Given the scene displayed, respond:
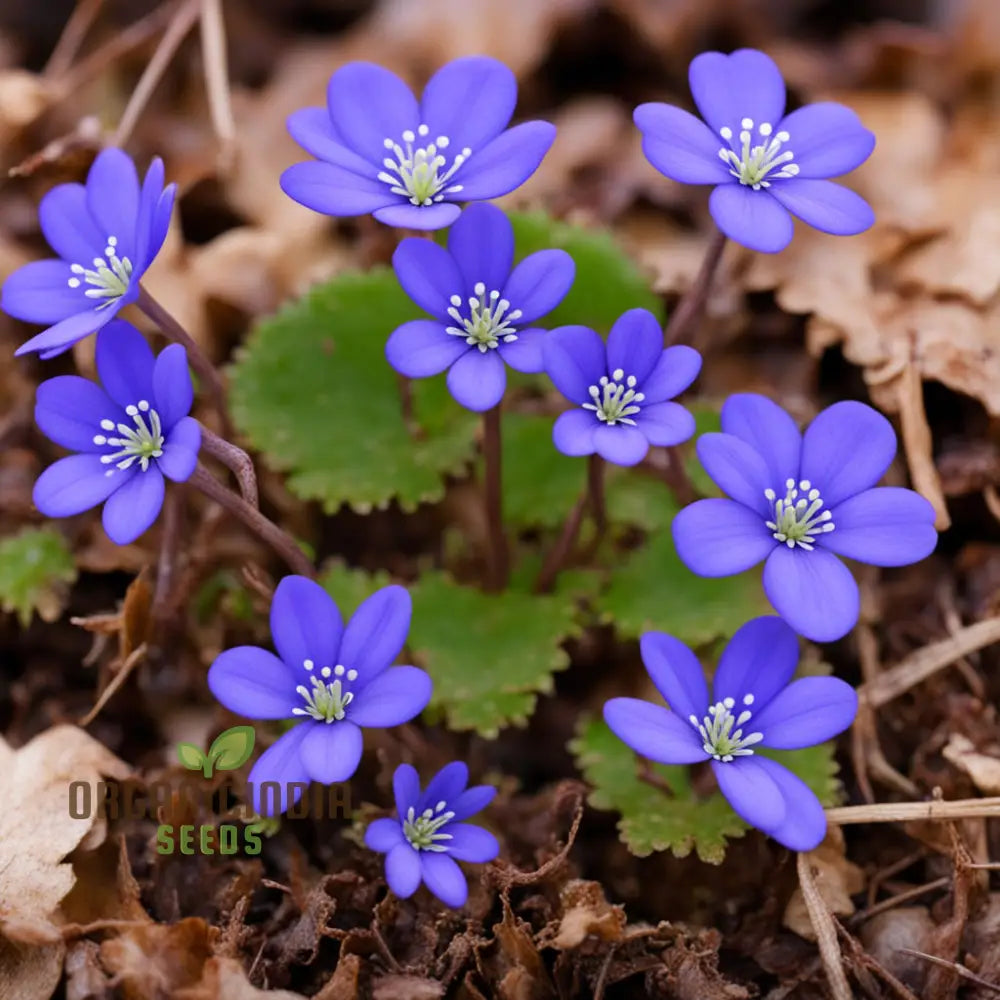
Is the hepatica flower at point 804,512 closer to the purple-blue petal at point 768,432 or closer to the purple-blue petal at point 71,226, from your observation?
the purple-blue petal at point 768,432

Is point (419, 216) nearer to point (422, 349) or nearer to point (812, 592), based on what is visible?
point (422, 349)

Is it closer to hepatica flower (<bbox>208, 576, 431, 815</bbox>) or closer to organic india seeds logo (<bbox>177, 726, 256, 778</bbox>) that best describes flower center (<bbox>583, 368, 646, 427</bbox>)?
hepatica flower (<bbox>208, 576, 431, 815</bbox>)

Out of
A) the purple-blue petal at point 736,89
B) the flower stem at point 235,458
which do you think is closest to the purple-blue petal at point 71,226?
the flower stem at point 235,458

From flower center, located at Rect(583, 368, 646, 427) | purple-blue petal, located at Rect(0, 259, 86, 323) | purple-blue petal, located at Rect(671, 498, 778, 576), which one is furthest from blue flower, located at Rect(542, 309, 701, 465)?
purple-blue petal, located at Rect(0, 259, 86, 323)

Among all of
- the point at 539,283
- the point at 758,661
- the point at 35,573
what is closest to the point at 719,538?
the point at 758,661

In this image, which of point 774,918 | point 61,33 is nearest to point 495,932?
point 774,918

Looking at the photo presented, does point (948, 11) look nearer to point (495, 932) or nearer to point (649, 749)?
point (649, 749)
